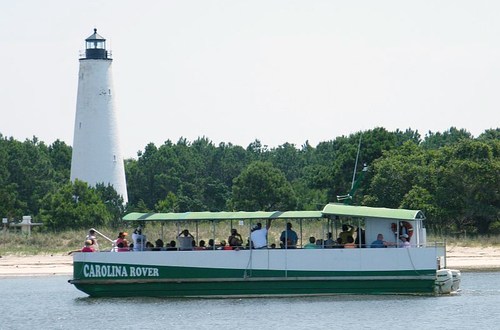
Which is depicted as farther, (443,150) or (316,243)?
(443,150)

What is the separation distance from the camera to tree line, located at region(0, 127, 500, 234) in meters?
62.4

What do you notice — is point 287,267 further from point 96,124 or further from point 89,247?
point 96,124

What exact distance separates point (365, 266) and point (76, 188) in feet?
127

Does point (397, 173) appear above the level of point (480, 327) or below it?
above

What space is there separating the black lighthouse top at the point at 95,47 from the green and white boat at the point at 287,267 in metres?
38.2

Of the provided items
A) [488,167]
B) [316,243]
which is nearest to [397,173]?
[488,167]

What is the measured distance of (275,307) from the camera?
3609 centimetres

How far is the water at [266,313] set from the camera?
111 feet

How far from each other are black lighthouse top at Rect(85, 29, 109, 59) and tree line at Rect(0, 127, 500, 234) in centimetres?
739

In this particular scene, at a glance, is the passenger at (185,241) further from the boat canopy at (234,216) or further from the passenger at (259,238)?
the passenger at (259,238)

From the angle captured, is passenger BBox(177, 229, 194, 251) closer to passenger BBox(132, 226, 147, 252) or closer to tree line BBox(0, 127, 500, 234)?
passenger BBox(132, 226, 147, 252)

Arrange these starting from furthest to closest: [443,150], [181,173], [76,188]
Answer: [181,173] < [76,188] < [443,150]

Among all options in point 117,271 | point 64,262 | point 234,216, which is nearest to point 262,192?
point 64,262

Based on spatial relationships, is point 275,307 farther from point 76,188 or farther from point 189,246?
point 76,188
